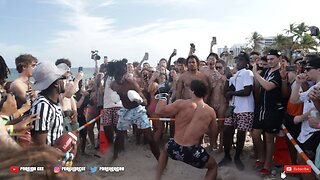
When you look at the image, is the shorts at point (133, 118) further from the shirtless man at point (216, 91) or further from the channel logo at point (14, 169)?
the channel logo at point (14, 169)

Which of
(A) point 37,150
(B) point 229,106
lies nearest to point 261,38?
(B) point 229,106

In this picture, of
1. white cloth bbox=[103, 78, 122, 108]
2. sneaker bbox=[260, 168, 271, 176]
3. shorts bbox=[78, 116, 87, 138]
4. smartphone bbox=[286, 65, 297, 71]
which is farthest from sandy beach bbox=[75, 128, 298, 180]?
smartphone bbox=[286, 65, 297, 71]

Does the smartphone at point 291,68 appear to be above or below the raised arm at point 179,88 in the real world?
above

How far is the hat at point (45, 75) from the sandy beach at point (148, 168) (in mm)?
1976

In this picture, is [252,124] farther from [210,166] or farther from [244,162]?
[210,166]

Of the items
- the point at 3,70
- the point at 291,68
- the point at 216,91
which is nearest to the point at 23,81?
the point at 3,70

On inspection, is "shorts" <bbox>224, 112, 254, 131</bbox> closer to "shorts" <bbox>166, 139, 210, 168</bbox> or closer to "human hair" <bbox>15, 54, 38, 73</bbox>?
"shorts" <bbox>166, 139, 210, 168</bbox>

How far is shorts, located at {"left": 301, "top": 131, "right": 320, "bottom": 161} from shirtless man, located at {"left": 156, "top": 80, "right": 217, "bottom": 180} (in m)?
1.22

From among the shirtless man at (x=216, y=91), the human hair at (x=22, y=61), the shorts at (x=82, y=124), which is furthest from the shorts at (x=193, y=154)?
the shorts at (x=82, y=124)

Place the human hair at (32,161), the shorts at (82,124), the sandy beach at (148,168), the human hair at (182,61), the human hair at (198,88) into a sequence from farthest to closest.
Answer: the human hair at (182,61)
the shorts at (82,124)
the sandy beach at (148,168)
the human hair at (198,88)
the human hair at (32,161)

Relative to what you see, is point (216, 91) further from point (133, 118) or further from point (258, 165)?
point (133, 118)

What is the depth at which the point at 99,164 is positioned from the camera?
18.9ft

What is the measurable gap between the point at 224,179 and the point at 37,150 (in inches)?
171

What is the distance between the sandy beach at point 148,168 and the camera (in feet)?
16.4
